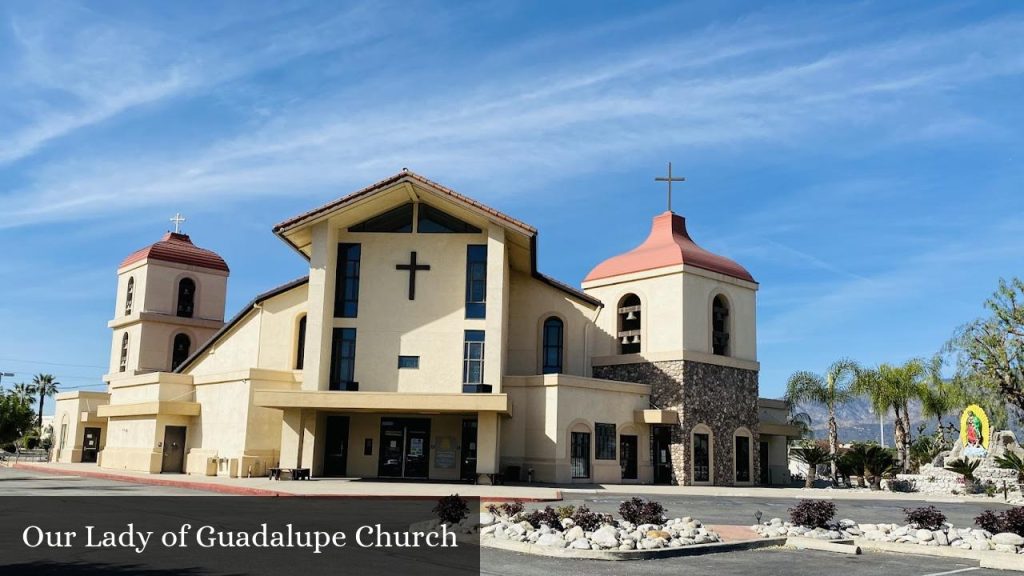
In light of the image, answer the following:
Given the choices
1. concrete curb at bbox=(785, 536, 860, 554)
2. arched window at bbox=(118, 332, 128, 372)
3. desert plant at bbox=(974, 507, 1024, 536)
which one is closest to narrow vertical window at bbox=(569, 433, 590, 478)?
concrete curb at bbox=(785, 536, 860, 554)

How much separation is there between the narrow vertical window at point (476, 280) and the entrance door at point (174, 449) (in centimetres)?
1340

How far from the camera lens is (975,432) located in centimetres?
4109

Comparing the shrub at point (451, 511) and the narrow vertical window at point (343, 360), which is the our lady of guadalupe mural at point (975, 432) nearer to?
the narrow vertical window at point (343, 360)

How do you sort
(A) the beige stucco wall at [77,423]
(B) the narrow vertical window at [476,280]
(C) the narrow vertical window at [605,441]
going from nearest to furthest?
(B) the narrow vertical window at [476,280]
(C) the narrow vertical window at [605,441]
(A) the beige stucco wall at [77,423]

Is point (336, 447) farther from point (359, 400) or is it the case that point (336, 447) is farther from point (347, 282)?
point (347, 282)

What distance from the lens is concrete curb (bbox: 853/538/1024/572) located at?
43.2 ft

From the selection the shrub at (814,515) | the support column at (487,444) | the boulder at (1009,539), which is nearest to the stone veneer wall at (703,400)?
the support column at (487,444)

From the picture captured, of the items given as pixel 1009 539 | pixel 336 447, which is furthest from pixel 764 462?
pixel 1009 539

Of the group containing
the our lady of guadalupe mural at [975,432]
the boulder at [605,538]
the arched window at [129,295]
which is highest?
the arched window at [129,295]

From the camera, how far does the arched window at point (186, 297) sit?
49.9m

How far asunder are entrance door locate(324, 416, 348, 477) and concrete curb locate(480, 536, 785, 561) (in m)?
20.7

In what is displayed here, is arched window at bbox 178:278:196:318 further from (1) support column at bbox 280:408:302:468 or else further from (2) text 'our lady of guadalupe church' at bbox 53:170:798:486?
(1) support column at bbox 280:408:302:468

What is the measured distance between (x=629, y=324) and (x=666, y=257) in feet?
12.3

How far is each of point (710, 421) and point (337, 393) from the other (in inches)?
640
